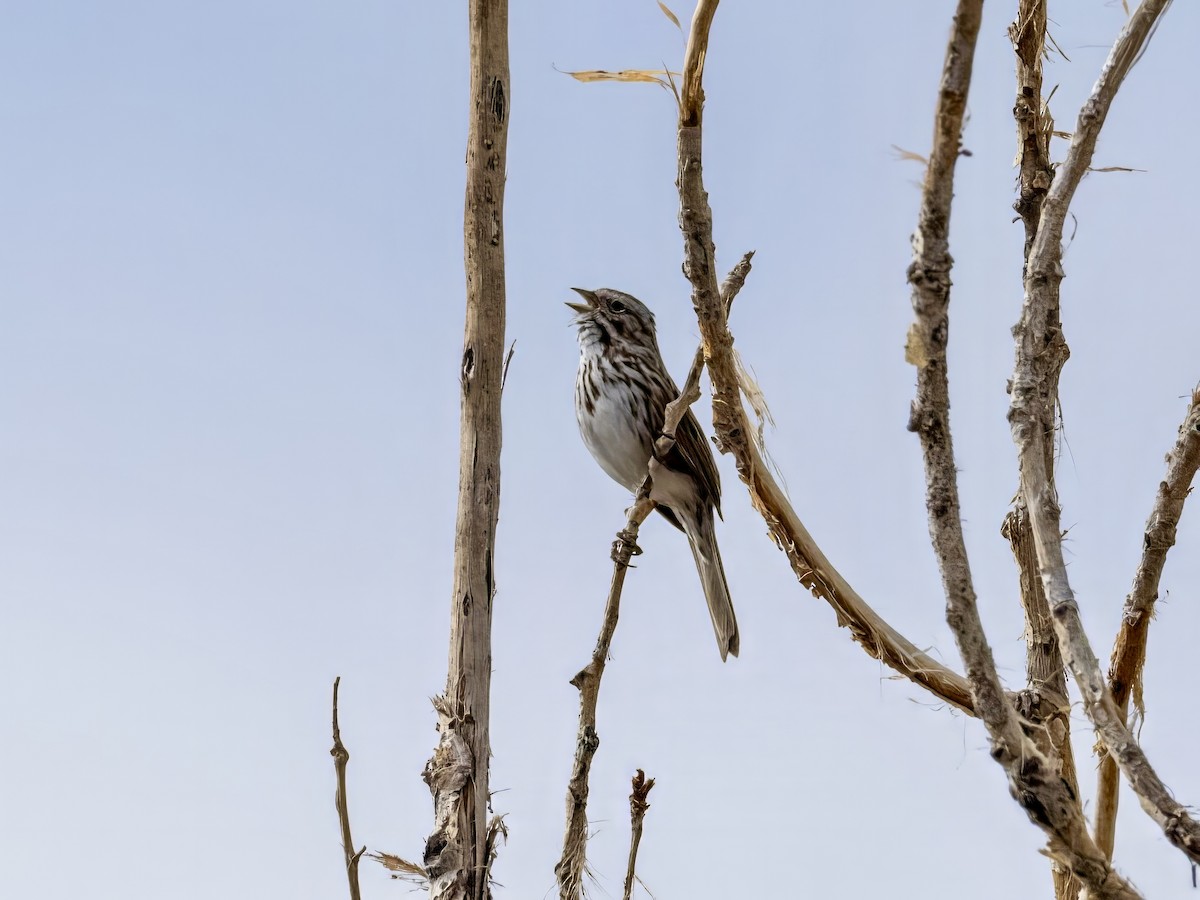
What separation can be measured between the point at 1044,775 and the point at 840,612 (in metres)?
0.93

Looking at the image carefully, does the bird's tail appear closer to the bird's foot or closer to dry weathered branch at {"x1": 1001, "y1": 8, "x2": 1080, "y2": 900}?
the bird's foot

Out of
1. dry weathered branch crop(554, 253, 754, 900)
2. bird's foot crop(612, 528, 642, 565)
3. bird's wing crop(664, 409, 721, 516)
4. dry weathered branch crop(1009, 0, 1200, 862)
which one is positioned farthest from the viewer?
bird's wing crop(664, 409, 721, 516)

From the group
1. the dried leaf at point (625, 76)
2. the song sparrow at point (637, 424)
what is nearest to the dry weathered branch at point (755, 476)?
the dried leaf at point (625, 76)

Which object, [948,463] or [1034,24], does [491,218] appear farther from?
[948,463]

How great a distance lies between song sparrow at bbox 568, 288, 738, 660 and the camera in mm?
4449

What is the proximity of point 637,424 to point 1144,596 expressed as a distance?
2.11 m

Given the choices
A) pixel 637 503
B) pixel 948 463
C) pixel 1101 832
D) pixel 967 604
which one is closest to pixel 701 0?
pixel 948 463

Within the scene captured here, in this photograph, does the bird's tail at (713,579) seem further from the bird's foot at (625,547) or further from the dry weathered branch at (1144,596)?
the dry weathered branch at (1144,596)

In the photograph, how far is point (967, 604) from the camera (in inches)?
73.3

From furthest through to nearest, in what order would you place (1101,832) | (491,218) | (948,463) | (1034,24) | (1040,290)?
(491,218) → (1034,24) → (1101,832) → (1040,290) → (948,463)

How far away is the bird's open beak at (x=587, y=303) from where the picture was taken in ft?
15.4

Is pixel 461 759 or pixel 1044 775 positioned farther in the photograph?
pixel 461 759

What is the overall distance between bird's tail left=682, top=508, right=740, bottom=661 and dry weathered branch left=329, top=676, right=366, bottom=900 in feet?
5.84

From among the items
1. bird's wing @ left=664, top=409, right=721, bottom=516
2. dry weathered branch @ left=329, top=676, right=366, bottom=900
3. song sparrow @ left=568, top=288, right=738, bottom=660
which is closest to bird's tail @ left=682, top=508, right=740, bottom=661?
song sparrow @ left=568, top=288, right=738, bottom=660
